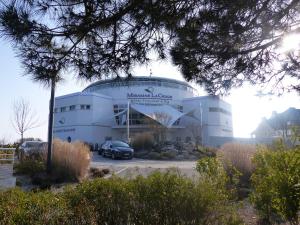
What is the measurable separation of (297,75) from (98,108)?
202 feet

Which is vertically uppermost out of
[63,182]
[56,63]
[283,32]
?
[283,32]

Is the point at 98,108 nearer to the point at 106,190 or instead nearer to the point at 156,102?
the point at 156,102

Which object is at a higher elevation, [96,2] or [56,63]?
[96,2]

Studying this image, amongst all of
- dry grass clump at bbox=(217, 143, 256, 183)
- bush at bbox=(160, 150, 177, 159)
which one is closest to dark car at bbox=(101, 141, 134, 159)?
bush at bbox=(160, 150, 177, 159)

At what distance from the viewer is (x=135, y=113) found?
68.8 m

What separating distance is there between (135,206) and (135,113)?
63.2 meters

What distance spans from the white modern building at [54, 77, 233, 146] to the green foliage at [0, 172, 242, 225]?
2280 inches

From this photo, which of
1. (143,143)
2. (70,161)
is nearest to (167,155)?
(143,143)

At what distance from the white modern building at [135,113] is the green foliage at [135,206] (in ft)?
190

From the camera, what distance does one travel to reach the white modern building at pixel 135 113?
6744cm

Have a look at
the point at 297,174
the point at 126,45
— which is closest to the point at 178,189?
the point at 297,174

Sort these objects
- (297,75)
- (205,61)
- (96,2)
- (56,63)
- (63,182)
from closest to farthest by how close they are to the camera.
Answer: (96,2) → (56,63) → (205,61) → (297,75) → (63,182)

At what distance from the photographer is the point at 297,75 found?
328 inches

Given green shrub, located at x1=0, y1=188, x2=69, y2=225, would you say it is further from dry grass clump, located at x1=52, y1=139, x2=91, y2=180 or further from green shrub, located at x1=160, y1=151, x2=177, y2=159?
green shrub, located at x1=160, y1=151, x2=177, y2=159
